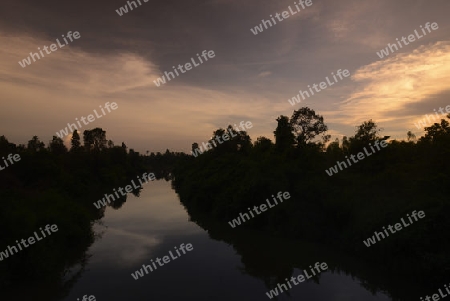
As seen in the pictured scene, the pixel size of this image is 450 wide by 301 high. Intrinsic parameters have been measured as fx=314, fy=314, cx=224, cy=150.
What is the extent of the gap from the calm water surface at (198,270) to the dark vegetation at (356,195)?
2425mm

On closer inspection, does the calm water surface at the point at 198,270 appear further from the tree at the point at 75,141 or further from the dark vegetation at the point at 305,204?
the tree at the point at 75,141

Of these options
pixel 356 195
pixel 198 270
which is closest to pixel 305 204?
pixel 356 195

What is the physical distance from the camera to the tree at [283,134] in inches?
1513

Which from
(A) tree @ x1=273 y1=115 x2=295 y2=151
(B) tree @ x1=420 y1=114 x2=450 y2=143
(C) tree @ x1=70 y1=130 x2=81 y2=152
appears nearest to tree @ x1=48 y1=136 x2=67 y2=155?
(C) tree @ x1=70 y1=130 x2=81 y2=152


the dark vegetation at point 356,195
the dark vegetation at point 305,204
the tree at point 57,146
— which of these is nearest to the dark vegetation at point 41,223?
the dark vegetation at point 305,204

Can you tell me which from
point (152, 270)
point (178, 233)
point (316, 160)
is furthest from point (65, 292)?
Answer: point (316, 160)

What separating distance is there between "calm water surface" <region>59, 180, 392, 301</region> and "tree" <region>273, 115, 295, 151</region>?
43.9 feet

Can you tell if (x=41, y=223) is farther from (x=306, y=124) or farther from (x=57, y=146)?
(x=57, y=146)

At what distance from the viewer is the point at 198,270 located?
21.0 m

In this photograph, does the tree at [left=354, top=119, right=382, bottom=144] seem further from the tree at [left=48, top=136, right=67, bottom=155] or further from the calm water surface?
the tree at [left=48, top=136, right=67, bottom=155]

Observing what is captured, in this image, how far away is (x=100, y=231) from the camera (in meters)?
31.7

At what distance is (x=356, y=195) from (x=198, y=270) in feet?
44.8

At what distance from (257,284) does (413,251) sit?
9112 millimetres

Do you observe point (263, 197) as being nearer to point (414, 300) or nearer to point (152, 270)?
point (152, 270)
